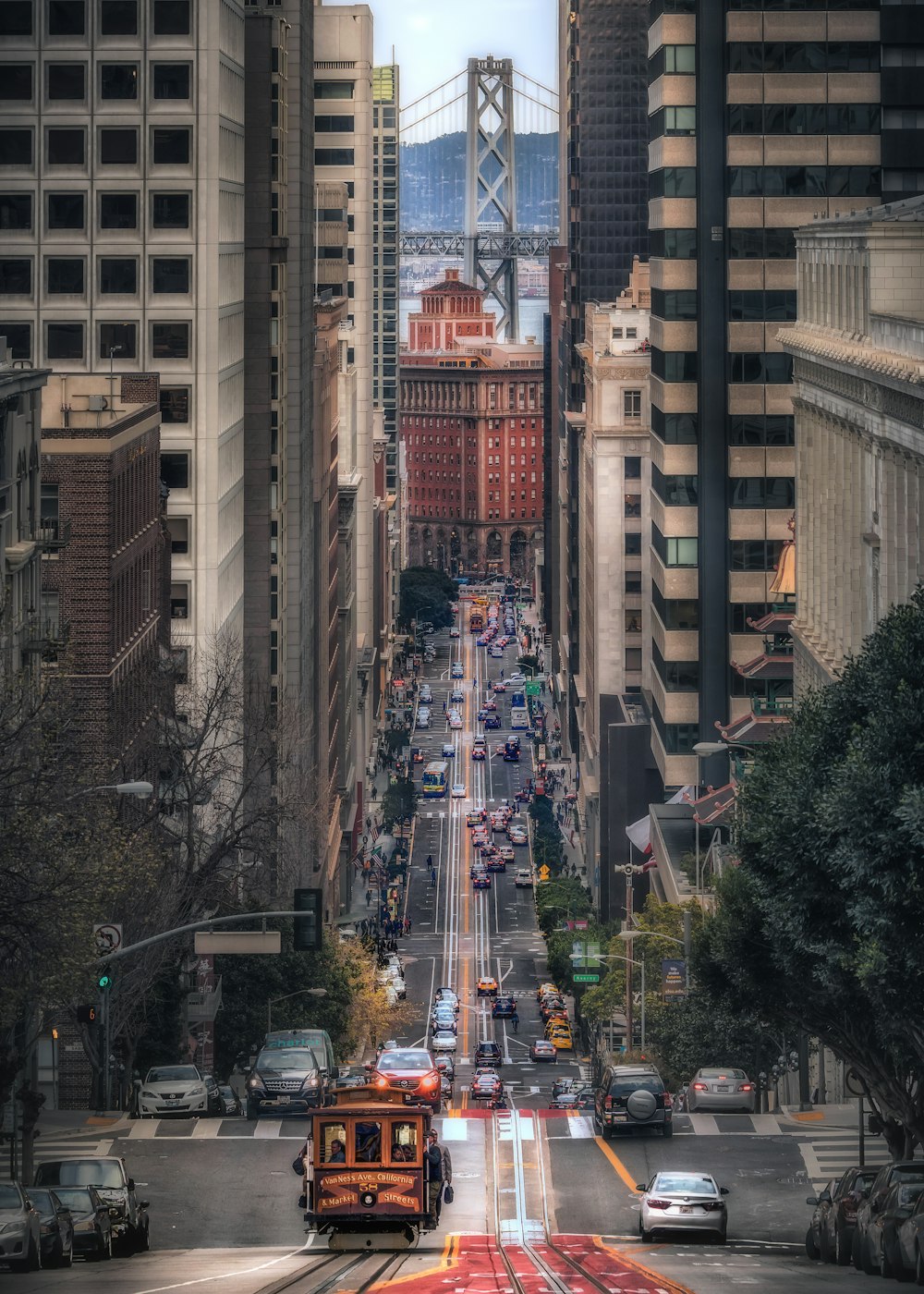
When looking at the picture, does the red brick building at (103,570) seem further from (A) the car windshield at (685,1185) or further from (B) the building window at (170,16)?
(A) the car windshield at (685,1185)

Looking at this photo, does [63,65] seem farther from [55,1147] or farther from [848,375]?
[55,1147]

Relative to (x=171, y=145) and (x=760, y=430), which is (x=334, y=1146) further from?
(x=760, y=430)

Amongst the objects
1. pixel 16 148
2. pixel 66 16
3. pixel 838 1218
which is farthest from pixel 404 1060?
pixel 66 16

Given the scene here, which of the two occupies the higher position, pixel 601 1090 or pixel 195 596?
pixel 195 596

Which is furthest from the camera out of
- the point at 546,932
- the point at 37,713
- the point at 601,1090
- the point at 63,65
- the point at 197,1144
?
the point at 546,932

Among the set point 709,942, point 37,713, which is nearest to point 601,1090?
point 709,942

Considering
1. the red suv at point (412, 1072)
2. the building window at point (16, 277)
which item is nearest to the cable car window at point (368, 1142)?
the red suv at point (412, 1072)
